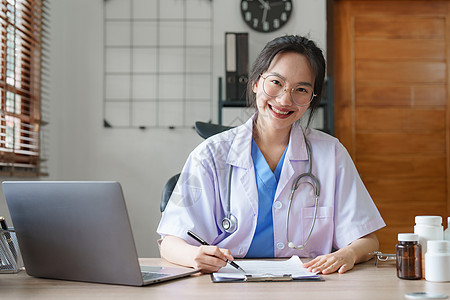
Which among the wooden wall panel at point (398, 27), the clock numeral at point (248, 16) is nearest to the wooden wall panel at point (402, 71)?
the wooden wall panel at point (398, 27)

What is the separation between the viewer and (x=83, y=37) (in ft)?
11.9

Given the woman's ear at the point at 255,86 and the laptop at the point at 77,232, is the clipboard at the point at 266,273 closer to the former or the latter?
the laptop at the point at 77,232

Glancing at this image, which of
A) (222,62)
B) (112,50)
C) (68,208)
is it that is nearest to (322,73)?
(68,208)

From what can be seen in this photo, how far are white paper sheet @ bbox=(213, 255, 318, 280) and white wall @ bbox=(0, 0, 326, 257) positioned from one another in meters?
2.26

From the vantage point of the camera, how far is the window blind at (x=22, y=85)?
2789 millimetres

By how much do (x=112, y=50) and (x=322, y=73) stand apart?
216 cm

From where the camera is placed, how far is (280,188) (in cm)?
165

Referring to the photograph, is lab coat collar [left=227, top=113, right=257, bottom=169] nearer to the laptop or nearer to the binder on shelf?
the laptop

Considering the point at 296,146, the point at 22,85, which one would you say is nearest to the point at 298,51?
the point at 296,146

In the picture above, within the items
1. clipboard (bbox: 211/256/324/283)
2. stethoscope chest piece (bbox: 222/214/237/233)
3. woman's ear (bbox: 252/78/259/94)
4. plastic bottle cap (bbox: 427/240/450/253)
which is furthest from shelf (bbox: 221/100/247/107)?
plastic bottle cap (bbox: 427/240/450/253)

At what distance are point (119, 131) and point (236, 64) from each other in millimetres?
839

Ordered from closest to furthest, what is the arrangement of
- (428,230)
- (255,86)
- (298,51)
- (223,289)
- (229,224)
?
1. (223,289)
2. (428,230)
3. (229,224)
4. (298,51)
5. (255,86)

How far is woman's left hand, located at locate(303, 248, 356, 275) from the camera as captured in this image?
1.26 metres

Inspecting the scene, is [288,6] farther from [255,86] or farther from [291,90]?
[291,90]
